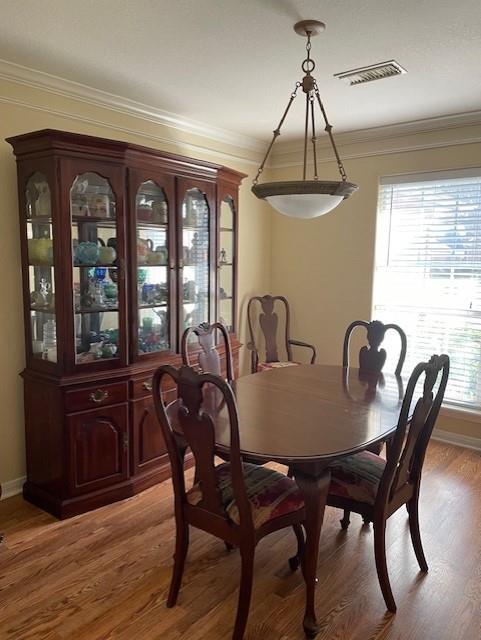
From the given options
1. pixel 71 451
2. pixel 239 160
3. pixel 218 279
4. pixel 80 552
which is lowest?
pixel 80 552

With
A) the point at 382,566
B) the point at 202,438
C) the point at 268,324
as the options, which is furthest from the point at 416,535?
the point at 268,324

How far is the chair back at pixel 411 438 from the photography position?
1900mm

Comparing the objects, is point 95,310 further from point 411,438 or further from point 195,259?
point 411,438

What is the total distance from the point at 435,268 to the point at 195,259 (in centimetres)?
Result: 188

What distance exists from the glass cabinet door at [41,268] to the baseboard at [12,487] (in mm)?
788

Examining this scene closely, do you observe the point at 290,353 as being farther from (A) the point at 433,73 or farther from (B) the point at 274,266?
(A) the point at 433,73

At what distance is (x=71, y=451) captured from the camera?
2719 mm

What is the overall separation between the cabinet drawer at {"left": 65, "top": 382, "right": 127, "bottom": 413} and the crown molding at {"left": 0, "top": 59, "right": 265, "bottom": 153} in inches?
69.1

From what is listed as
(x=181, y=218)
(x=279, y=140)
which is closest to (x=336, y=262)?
(x=279, y=140)

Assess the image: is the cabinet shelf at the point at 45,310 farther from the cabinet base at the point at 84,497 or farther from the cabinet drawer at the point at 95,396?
the cabinet base at the point at 84,497

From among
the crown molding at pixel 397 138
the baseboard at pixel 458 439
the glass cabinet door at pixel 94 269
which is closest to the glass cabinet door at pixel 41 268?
the glass cabinet door at pixel 94 269

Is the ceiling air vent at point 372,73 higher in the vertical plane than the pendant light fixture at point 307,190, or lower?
higher

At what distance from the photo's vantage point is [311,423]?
2.11m

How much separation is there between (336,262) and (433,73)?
184cm
